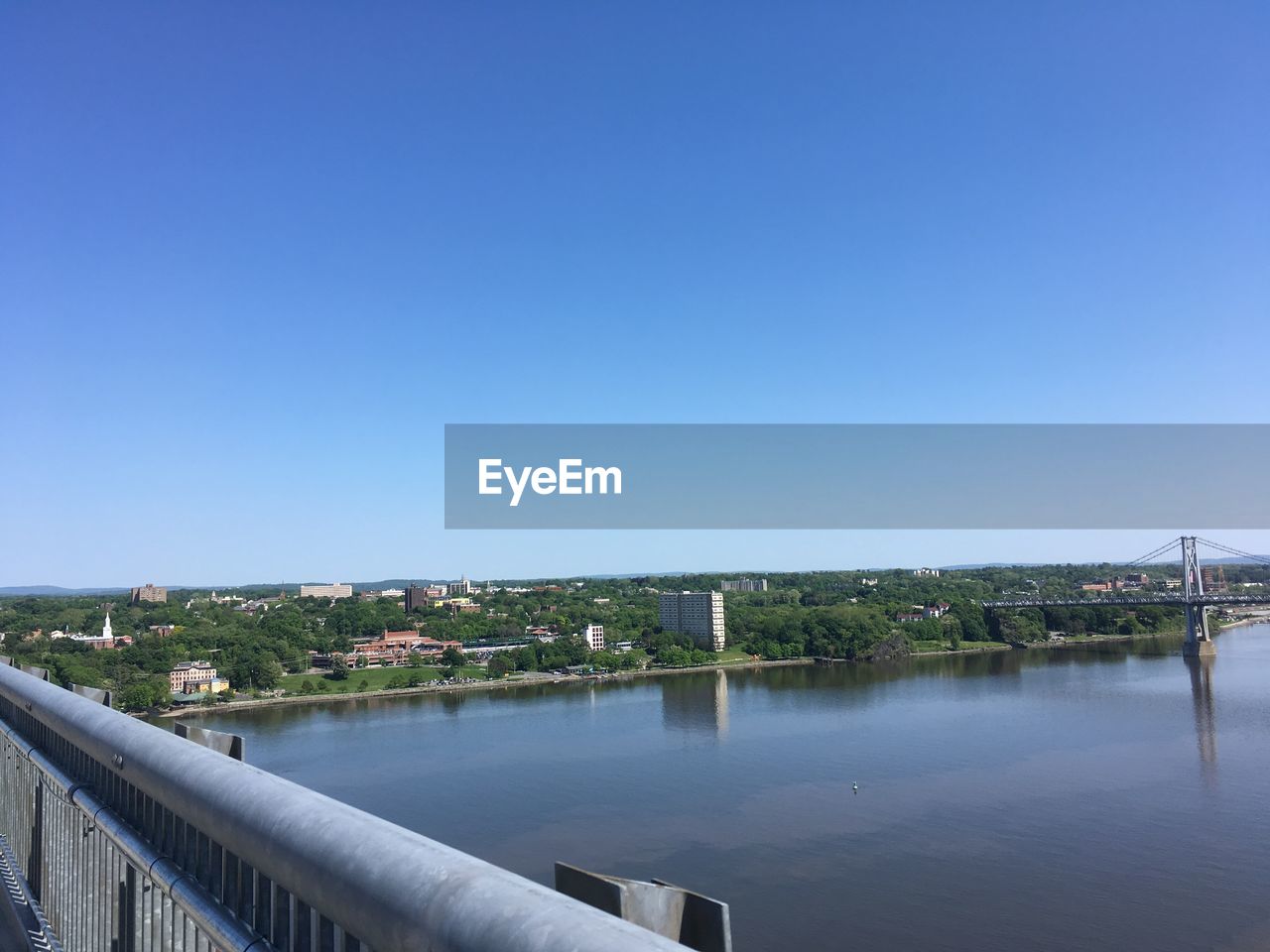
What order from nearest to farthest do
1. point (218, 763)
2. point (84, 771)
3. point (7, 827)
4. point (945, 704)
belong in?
point (218, 763) < point (84, 771) < point (7, 827) < point (945, 704)

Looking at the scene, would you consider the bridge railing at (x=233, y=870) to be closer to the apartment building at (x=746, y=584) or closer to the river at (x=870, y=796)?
the river at (x=870, y=796)

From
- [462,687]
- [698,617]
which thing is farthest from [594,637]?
[462,687]

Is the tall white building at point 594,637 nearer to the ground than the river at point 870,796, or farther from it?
farther from it

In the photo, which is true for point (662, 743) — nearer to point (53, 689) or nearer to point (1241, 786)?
point (1241, 786)

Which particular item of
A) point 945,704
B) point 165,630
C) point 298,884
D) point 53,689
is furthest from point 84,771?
point 165,630

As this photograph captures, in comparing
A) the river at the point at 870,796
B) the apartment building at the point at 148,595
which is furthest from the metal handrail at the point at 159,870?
the apartment building at the point at 148,595

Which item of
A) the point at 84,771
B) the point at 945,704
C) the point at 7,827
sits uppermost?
the point at 84,771

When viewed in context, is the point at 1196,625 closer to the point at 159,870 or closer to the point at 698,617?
the point at 698,617
